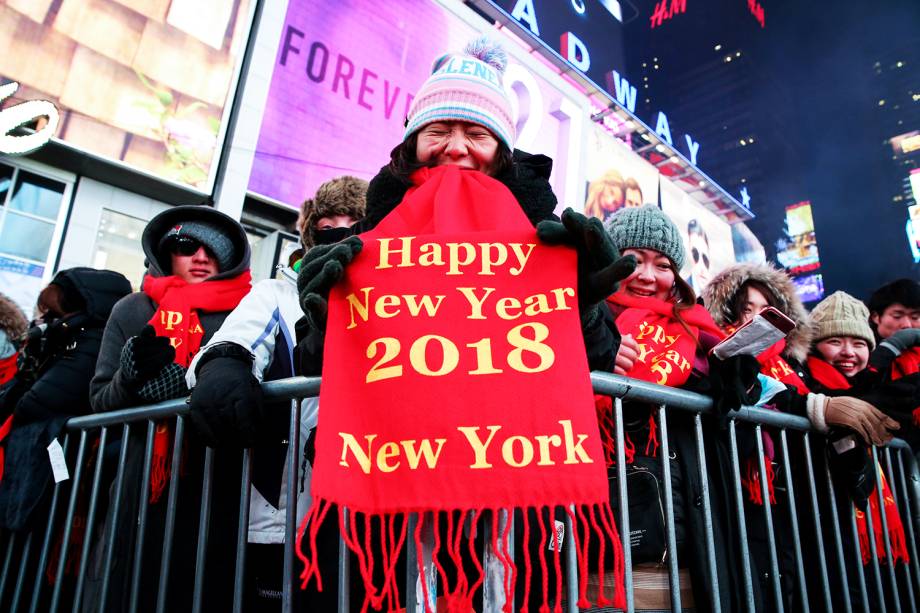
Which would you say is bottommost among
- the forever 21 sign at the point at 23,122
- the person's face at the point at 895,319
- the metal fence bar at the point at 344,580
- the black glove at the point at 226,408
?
the metal fence bar at the point at 344,580

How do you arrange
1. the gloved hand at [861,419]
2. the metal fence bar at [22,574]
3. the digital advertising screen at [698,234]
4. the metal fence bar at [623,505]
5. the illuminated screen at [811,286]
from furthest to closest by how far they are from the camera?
the illuminated screen at [811,286] → the digital advertising screen at [698,234] → the metal fence bar at [22,574] → the gloved hand at [861,419] → the metal fence bar at [623,505]

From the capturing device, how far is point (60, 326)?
298 centimetres

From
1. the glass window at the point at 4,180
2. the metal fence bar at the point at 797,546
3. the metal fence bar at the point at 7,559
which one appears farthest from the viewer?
the glass window at the point at 4,180

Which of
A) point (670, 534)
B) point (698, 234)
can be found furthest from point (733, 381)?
point (698, 234)

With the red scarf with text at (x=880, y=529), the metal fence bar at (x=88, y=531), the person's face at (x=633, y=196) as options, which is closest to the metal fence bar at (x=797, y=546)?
the red scarf with text at (x=880, y=529)

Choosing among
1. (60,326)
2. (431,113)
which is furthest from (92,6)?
(431,113)

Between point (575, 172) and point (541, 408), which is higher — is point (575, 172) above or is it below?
above

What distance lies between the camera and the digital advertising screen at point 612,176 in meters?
18.2

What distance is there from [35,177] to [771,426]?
30.8 ft

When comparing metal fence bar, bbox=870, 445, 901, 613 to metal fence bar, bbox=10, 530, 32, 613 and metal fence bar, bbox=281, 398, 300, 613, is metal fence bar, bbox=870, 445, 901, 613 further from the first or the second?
metal fence bar, bbox=10, 530, 32, 613

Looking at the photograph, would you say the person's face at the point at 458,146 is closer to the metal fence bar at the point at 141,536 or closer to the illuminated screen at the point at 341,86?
the metal fence bar at the point at 141,536

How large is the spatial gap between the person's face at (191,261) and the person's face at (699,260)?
21750mm

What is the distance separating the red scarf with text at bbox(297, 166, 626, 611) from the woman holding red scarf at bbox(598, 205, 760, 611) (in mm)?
530

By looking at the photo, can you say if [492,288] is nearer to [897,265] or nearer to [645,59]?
[897,265]
